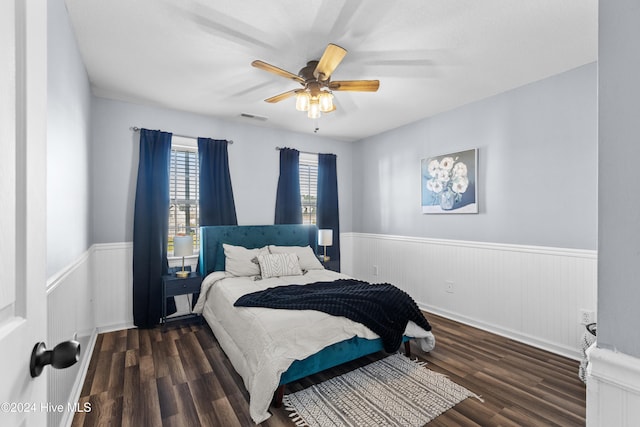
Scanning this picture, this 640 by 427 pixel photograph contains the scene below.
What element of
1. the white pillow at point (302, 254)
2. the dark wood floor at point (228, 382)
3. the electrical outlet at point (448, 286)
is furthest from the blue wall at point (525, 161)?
the white pillow at point (302, 254)

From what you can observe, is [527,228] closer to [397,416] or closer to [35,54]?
[397,416]

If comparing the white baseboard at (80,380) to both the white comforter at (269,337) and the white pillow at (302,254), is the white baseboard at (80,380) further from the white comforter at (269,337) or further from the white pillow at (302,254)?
the white pillow at (302,254)

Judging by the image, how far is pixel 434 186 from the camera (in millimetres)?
4016

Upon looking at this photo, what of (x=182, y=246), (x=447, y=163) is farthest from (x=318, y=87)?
(x=182, y=246)

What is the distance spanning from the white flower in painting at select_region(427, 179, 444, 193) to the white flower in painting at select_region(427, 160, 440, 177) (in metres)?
0.09

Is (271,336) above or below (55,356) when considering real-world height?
below

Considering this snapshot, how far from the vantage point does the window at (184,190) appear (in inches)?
154

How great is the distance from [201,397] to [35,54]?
7.55 feet

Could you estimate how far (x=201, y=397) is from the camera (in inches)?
86.0

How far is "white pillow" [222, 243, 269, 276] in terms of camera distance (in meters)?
3.56

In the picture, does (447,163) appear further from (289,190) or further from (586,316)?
(289,190)

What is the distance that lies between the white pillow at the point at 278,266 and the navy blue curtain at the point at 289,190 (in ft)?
3.39

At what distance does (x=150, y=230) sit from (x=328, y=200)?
273cm

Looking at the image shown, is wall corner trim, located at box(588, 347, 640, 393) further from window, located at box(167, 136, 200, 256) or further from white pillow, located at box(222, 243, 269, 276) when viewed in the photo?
window, located at box(167, 136, 200, 256)
